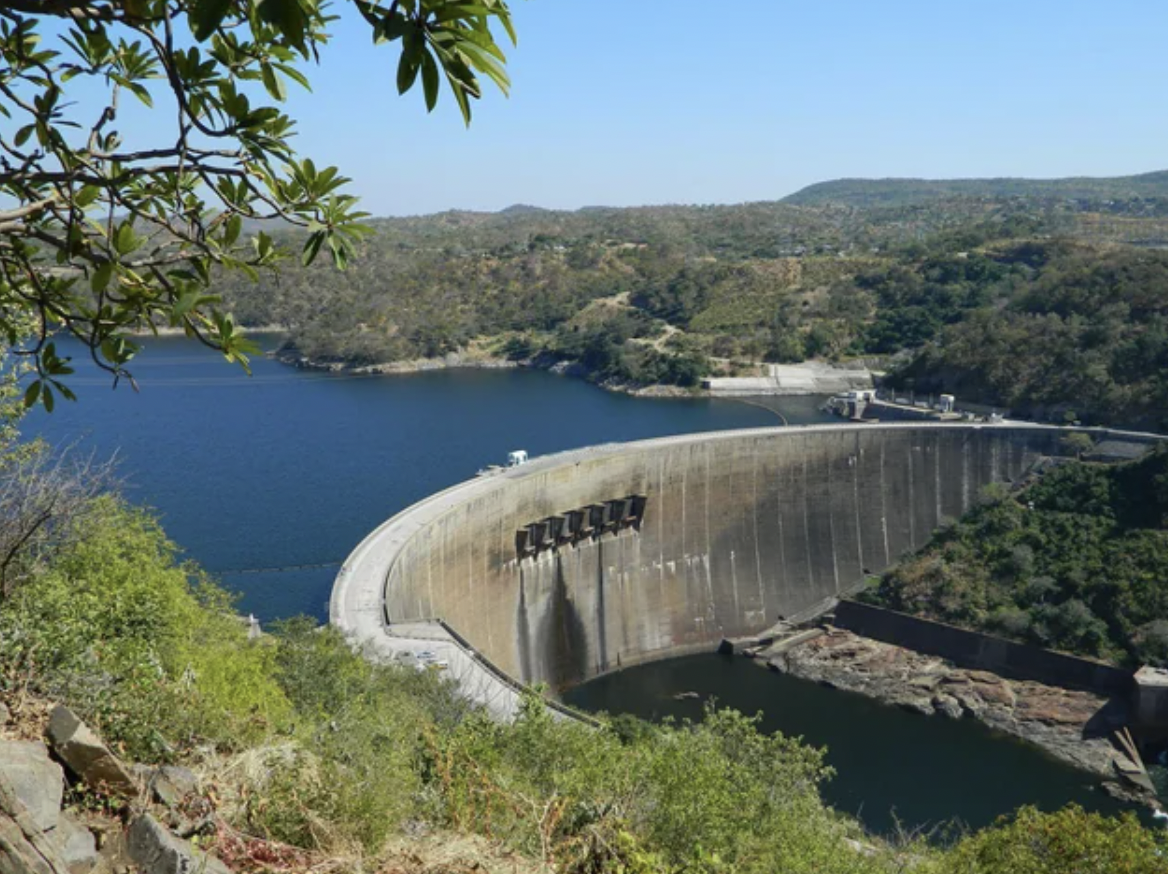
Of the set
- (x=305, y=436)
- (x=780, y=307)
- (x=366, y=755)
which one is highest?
(x=366, y=755)

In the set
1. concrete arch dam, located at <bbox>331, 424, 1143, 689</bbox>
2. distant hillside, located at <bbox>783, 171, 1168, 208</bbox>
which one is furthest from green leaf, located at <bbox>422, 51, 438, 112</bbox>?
distant hillside, located at <bbox>783, 171, 1168, 208</bbox>

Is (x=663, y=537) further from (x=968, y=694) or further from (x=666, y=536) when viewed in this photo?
(x=968, y=694)

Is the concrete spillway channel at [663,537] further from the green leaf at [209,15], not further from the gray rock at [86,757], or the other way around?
the green leaf at [209,15]

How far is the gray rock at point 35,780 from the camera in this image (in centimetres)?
358

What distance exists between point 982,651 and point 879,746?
431cm

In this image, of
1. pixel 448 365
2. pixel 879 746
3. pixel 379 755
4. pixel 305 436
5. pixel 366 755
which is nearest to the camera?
pixel 366 755

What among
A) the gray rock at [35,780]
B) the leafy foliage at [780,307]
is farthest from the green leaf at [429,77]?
the leafy foliage at [780,307]

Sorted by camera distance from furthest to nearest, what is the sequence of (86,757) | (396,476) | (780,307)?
(780,307) → (396,476) → (86,757)

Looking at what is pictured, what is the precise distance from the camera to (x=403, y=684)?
1381 cm

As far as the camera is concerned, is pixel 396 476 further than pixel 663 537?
Yes

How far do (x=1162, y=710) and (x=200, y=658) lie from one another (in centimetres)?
1892

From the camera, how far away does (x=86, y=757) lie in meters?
3.97

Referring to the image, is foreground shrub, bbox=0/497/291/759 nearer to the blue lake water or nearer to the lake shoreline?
the blue lake water

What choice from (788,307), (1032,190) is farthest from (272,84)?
(1032,190)
